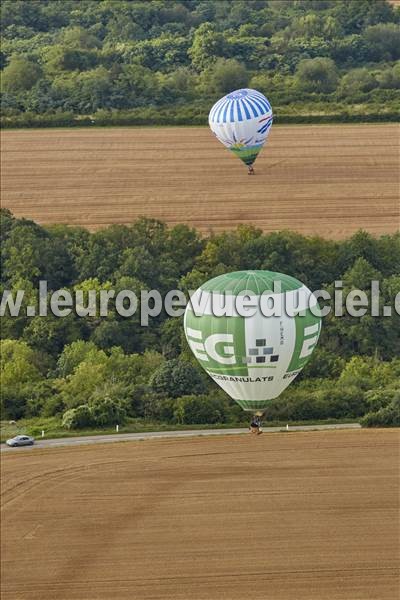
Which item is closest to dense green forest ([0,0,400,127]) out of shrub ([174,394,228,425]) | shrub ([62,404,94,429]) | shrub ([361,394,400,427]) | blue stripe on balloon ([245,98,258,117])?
blue stripe on balloon ([245,98,258,117])

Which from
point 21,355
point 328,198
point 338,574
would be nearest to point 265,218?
point 328,198

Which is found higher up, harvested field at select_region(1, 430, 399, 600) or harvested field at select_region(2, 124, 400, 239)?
harvested field at select_region(2, 124, 400, 239)

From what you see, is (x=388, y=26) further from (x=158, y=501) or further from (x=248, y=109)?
(x=158, y=501)

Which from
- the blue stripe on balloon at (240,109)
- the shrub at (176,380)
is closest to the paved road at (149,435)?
the shrub at (176,380)

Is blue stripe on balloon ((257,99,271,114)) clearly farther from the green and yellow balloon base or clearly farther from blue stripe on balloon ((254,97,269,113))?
the green and yellow balloon base

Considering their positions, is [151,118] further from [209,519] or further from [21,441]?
[209,519]

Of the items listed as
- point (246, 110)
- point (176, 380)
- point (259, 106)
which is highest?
point (259, 106)

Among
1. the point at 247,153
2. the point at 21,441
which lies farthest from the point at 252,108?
the point at 21,441
